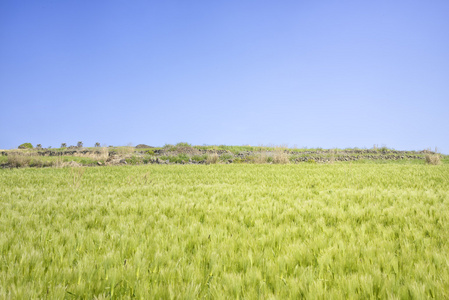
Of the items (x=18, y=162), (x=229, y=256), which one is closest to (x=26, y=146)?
(x=18, y=162)

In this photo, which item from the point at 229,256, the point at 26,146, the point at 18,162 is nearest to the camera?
the point at 229,256

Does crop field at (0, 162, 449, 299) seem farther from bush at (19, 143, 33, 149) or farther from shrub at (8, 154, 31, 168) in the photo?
bush at (19, 143, 33, 149)

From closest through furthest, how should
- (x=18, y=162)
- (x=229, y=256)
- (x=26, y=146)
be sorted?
(x=229, y=256)
(x=18, y=162)
(x=26, y=146)

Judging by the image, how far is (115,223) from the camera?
326 cm

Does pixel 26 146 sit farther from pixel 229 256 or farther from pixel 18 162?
pixel 229 256

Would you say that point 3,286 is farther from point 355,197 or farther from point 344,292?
point 355,197

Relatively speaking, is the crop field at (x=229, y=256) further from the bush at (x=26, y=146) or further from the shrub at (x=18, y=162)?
the bush at (x=26, y=146)

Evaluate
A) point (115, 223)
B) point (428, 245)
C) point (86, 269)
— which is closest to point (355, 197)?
point (428, 245)

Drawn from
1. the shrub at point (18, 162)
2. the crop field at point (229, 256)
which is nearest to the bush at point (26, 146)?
the shrub at point (18, 162)

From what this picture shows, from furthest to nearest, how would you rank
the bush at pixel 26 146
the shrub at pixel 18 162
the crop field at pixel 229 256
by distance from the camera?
the bush at pixel 26 146
the shrub at pixel 18 162
the crop field at pixel 229 256

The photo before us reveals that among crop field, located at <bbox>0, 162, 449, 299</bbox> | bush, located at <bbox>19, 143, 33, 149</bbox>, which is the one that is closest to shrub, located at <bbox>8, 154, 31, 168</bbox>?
crop field, located at <bbox>0, 162, 449, 299</bbox>

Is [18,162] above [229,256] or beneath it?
above

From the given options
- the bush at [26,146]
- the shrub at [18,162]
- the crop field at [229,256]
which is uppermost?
the bush at [26,146]

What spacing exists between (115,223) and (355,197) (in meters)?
4.12
